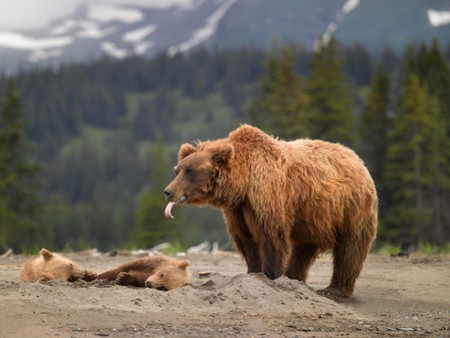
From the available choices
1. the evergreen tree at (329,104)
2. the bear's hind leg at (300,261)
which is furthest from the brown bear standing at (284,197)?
the evergreen tree at (329,104)

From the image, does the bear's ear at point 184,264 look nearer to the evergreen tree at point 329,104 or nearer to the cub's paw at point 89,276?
the cub's paw at point 89,276

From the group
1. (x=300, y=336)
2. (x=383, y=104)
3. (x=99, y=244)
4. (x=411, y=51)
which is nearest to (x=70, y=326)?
(x=300, y=336)

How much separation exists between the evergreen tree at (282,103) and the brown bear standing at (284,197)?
32.0 meters

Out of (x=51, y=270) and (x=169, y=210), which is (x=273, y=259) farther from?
(x=51, y=270)

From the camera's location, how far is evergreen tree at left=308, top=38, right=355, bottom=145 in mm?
43781

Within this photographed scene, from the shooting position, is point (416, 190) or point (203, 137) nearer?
point (416, 190)

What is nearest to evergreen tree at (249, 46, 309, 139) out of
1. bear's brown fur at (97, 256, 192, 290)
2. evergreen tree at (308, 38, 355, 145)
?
evergreen tree at (308, 38, 355, 145)

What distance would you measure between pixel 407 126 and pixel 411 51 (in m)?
20.2

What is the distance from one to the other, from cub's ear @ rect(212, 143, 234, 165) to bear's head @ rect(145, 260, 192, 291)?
1417 mm

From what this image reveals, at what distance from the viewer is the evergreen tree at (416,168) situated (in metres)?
40.7

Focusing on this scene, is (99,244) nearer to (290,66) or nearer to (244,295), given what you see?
(290,66)

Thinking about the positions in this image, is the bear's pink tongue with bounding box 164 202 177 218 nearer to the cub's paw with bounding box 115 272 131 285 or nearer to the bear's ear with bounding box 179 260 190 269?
the bear's ear with bounding box 179 260 190 269

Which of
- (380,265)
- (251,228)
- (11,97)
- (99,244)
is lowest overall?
(99,244)

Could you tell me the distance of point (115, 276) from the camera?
9836 millimetres
